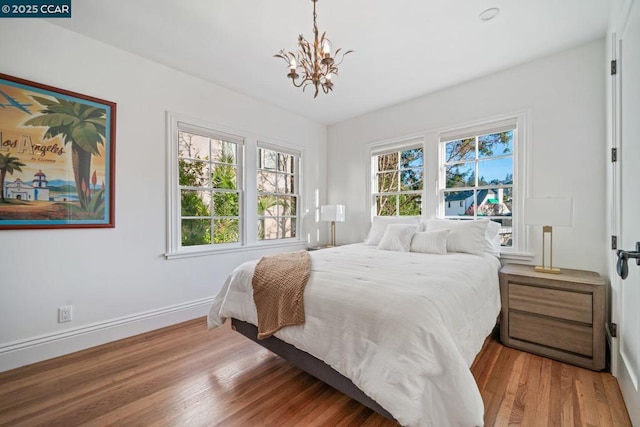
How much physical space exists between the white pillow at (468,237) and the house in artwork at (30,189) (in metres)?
3.66

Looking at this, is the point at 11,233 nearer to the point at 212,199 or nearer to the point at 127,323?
the point at 127,323

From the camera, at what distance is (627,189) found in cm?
152

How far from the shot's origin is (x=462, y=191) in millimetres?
3328

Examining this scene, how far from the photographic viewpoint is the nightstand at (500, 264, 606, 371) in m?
2.00

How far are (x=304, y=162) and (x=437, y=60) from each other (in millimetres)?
2282

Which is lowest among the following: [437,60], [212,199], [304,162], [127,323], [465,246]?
[127,323]

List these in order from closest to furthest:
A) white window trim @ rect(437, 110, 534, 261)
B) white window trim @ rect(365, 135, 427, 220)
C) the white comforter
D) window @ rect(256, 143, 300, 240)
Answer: the white comforter
white window trim @ rect(437, 110, 534, 261)
white window trim @ rect(365, 135, 427, 220)
window @ rect(256, 143, 300, 240)

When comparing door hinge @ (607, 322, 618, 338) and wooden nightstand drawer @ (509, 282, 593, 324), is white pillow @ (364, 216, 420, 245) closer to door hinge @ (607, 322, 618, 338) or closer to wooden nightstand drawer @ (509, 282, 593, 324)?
wooden nightstand drawer @ (509, 282, 593, 324)

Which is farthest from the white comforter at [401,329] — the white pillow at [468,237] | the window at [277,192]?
the window at [277,192]

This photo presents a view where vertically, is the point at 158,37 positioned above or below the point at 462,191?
above

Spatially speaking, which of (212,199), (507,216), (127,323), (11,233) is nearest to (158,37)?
(212,199)

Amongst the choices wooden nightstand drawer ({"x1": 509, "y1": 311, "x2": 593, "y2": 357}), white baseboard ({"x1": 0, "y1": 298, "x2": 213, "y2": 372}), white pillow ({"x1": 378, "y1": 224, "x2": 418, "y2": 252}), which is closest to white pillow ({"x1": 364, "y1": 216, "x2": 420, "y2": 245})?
white pillow ({"x1": 378, "y1": 224, "x2": 418, "y2": 252})

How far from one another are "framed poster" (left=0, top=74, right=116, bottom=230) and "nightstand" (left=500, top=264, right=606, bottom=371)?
372 centimetres

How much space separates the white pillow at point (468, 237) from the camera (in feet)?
8.71
